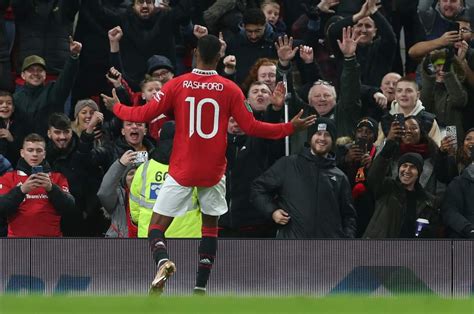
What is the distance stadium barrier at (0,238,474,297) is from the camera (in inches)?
500

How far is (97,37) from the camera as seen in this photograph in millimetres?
17219

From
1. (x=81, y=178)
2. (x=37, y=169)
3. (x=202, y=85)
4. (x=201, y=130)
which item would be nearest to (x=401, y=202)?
(x=201, y=130)

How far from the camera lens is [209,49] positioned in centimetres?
1223

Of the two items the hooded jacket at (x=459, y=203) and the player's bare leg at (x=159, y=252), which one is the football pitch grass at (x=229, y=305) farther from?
the hooded jacket at (x=459, y=203)

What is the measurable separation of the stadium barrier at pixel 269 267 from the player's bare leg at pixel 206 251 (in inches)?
17.1

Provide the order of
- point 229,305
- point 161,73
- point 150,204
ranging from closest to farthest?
point 229,305, point 150,204, point 161,73

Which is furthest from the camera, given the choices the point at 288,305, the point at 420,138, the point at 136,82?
the point at 136,82

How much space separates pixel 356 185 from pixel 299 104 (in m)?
1.31

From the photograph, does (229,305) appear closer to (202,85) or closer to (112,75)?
(202,85)

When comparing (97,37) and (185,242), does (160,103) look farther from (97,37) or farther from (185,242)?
(97,37)

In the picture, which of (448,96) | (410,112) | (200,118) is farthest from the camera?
(448,96)

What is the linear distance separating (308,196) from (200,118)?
6.55 feet

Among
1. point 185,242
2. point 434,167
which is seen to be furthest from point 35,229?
point 434,167

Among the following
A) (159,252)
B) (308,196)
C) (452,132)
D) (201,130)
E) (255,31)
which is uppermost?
(255,31)
